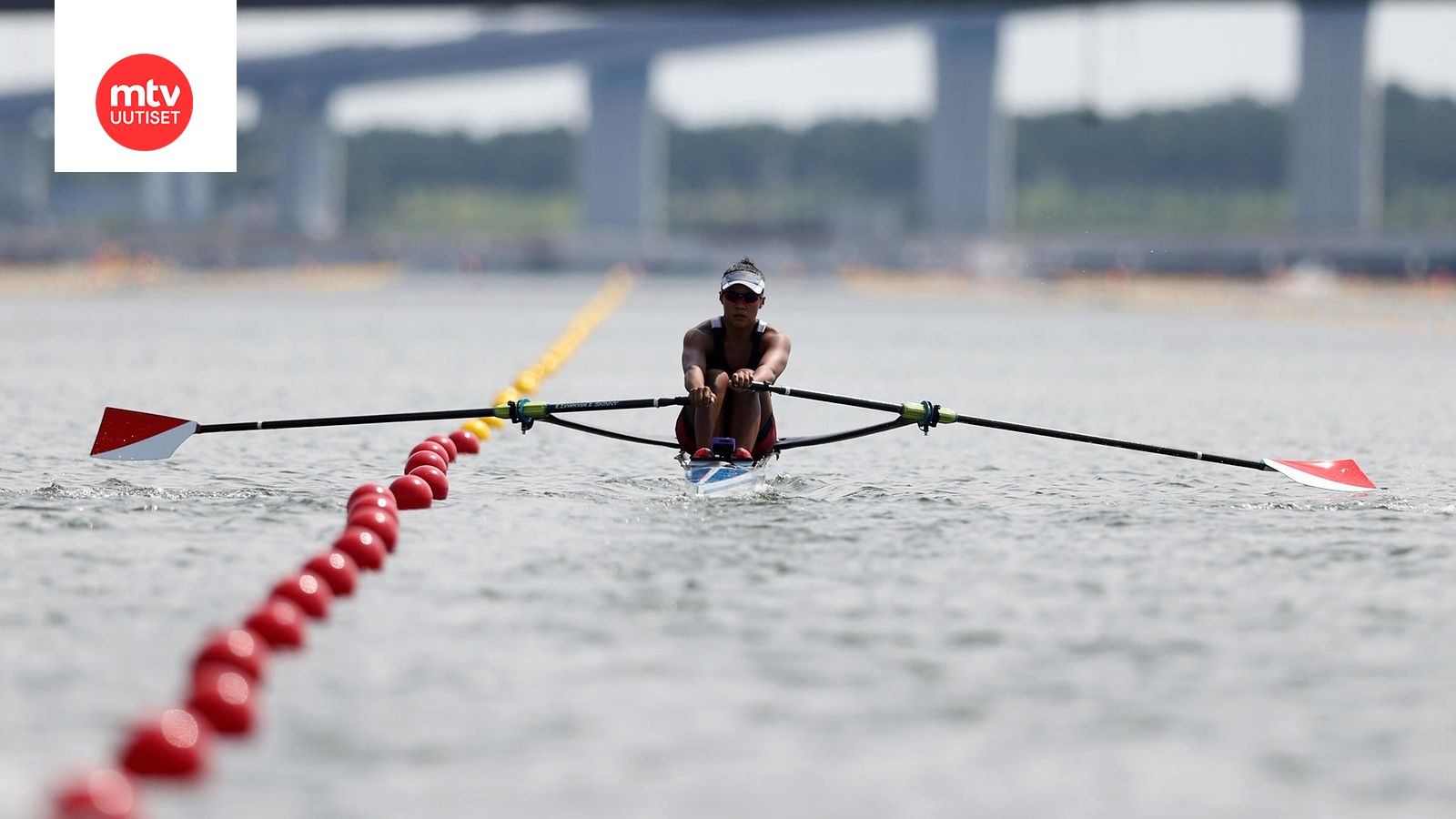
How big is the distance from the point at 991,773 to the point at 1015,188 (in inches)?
7227

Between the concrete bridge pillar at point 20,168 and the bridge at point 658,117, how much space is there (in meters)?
9.18

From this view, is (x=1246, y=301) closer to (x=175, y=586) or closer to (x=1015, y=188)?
(x=175, y=586)

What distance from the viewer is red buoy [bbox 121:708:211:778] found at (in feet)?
21.9

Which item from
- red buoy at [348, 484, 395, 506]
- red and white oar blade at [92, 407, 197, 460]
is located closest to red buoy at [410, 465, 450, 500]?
red buoy at [348, 484, 395, 506]

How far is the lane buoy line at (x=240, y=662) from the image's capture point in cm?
616

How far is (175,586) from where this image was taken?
10.4m

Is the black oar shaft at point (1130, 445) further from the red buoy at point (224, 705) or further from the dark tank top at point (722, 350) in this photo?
the red buoy at point (224, 705)

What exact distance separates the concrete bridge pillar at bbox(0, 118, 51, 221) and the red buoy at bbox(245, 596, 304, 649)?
14389 centimetres

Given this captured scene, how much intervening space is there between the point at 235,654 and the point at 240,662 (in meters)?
0.05

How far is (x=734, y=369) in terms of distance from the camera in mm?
14492

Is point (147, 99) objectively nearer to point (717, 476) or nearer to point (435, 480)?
point (435, 480)

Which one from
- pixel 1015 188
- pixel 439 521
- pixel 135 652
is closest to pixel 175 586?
pixel 135 652

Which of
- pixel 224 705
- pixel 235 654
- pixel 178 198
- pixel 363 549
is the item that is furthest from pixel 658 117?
pixel 224 705

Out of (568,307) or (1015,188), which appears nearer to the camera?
(568,307)
